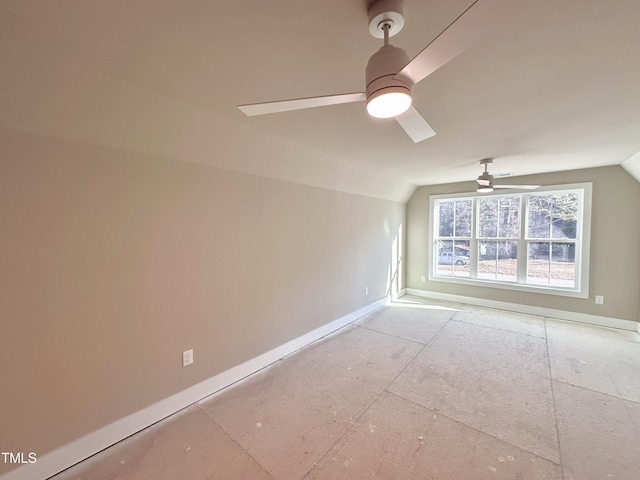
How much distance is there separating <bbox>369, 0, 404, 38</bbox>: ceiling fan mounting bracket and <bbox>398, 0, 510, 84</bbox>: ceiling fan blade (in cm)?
26

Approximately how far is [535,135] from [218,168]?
117 inches

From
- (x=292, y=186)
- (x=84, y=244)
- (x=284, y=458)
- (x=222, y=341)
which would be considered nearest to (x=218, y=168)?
(x=292, y=186)

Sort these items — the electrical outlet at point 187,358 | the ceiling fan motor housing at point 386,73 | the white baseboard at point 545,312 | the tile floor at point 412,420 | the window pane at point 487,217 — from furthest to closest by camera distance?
1. the window pane at point 487,217
2. the white baseboard at point 545,312
3. the electrical outlet at point 187,358
4. the tile floor at point 412,420
5. the ceiling fan motor housing at point 386,73

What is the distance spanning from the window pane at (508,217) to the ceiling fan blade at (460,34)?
4562mm

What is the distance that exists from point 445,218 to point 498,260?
119cm

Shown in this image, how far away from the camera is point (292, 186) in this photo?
300 centimetres

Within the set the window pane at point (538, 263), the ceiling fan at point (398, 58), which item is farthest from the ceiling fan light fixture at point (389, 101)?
the window pane at point (538, 263)

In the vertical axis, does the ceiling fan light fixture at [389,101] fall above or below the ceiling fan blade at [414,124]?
below

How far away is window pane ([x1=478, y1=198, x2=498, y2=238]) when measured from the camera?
4.68 meters

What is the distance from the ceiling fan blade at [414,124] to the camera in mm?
1277

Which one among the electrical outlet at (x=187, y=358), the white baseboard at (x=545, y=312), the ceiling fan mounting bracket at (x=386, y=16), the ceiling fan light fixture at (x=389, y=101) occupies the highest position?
the ceiling fan mounting bracket at (x=386, y=16)

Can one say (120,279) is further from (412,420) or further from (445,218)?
(445,218)

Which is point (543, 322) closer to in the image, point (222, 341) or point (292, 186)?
point (292, 186)

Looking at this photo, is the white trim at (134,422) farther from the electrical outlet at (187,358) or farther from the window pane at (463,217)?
the window pane at (463,217)
